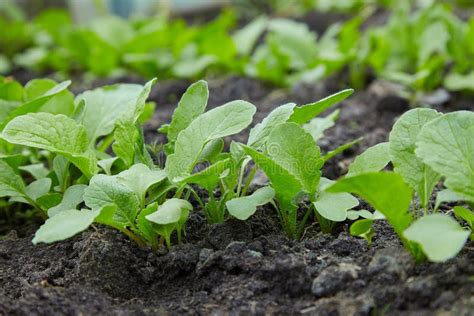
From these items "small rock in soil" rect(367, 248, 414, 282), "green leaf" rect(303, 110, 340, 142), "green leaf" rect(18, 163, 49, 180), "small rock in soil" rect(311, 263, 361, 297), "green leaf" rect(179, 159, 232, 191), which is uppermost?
"green leaf" rect(179, 159, 232, 191)

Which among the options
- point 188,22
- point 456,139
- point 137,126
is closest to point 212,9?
point 188,22

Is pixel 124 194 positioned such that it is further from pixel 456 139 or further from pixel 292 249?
pixel 456 139

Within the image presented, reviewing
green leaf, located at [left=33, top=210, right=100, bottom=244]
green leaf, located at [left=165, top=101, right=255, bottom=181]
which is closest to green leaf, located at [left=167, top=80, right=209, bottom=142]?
green leaf, located at [left=165, top=101, right=255, bottom=181]

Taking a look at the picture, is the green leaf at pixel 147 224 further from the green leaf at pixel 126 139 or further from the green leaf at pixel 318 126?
the green leaf at pixel 318 126

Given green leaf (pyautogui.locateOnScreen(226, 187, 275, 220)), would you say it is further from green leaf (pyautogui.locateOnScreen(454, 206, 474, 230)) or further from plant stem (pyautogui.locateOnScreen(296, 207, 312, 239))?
green leaf (pyautogui.locateOnScreen(454, 206, 474, 230))

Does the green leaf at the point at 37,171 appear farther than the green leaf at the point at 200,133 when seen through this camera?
Yes

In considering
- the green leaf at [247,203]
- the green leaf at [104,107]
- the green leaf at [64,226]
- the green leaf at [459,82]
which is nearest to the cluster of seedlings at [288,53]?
the green leaf at [459,82]
